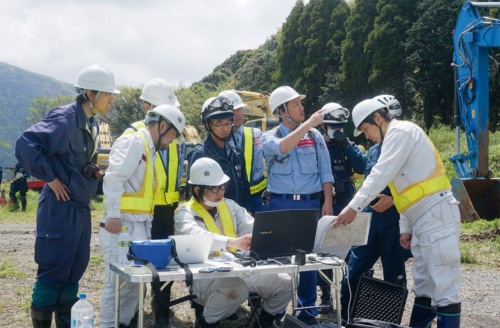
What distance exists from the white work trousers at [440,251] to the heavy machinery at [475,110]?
6.90 meters

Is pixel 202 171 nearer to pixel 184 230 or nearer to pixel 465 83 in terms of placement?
pixel 184 230

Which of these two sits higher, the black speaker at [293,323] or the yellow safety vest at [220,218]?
the yellow safety vest at [220,218]

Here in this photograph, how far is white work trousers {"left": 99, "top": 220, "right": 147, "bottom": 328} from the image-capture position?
5.16 meters

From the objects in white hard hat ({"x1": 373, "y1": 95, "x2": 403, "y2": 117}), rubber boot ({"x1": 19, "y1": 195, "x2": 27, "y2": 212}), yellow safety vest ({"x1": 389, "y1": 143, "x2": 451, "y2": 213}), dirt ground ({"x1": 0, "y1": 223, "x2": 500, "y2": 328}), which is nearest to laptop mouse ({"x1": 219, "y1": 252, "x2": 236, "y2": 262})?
dirt ground ({"x1": 0, "y1": 223, "x2": 500, "y2": 328})

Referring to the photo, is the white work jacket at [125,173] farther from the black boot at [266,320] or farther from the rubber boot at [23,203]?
the rubber boot at [23,203]

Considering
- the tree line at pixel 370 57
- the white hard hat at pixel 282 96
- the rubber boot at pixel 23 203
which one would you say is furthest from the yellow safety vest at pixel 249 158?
the tree line at pixel 370 57

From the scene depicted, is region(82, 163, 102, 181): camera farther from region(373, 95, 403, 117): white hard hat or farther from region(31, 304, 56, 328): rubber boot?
region(373, 95, 403, 117): white hard hat

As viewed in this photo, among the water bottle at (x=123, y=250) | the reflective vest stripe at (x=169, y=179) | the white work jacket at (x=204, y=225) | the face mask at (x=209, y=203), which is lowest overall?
the water bottle at (x=123, y=250)

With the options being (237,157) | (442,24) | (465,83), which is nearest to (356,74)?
(442,24)

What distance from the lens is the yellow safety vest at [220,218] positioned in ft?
17.6

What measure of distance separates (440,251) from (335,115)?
2062mm

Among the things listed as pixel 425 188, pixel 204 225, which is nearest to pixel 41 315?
pixel 204 225

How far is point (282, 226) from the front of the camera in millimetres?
4758

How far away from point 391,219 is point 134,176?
94.2 inches
